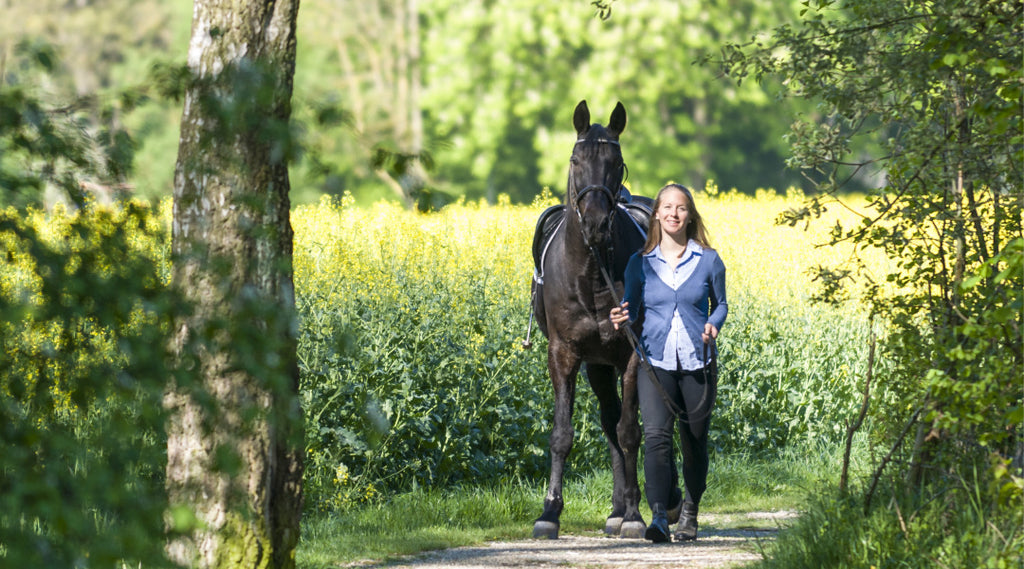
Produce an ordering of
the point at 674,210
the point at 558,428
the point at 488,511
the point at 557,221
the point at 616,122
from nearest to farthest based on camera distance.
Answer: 1. the point at 674,210
2. the point at 616,122
3. the point at 558,428
4. the point at 488,511
5. the point at 557,221

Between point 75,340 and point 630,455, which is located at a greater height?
point 75,340

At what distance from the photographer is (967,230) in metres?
5.94

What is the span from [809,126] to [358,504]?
409 cm

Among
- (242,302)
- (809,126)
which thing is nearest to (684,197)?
(809,126)

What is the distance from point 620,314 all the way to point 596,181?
0.81m

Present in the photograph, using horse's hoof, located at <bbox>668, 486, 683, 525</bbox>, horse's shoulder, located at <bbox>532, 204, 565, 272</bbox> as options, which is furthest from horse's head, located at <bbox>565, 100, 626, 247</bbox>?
horse's hoof, located at <bbox>668, 486, 683, 525</bbox>

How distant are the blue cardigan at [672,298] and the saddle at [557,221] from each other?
3.35 feet

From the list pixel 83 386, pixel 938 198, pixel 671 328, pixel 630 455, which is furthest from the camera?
pixel 630 455

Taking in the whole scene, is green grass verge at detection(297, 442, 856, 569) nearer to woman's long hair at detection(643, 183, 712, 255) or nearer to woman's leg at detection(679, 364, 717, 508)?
woman's leg at detection(679, 364, 717, 508)

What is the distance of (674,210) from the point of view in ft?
24.4

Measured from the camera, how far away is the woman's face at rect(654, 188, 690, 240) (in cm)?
745

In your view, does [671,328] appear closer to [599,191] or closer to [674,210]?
[674,210]

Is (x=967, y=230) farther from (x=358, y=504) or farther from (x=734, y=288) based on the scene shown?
(x=734, y=288)

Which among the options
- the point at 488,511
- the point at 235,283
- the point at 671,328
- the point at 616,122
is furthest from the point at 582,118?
the point at 235,283
